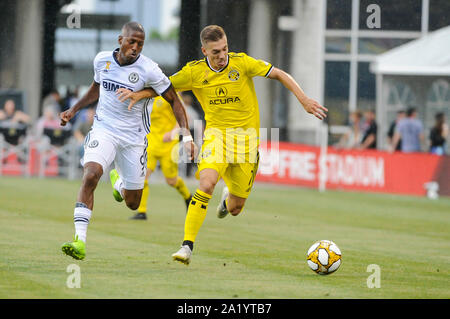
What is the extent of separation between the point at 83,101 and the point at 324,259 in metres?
3.20

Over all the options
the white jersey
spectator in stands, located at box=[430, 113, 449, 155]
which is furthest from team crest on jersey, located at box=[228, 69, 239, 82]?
spectator in stands, located at box=[430, 113, 449, 155]

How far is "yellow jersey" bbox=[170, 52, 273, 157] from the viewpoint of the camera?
10516 mm

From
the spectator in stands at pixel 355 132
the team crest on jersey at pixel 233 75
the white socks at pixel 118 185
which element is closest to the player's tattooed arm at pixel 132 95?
the team crest on jersey at pixel 233 75

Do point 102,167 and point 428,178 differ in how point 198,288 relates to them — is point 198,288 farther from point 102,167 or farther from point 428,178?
point 428,178

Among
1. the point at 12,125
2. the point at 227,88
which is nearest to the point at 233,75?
the point at 227,88

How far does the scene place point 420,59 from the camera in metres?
26.4

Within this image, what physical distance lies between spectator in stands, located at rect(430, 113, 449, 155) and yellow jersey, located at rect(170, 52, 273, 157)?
15556 millimetres

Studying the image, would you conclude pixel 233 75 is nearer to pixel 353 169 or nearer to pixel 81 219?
pixel 81 219

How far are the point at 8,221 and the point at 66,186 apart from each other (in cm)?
917

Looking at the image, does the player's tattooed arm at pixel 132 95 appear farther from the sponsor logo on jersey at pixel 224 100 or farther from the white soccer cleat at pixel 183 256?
the white soccer cleat at pixel 183 256
